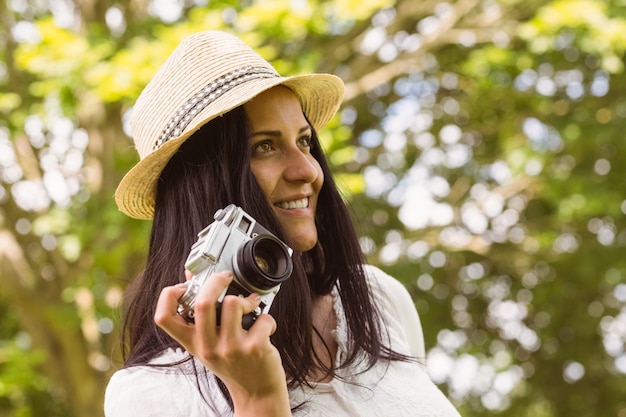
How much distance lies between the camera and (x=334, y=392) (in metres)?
1.93

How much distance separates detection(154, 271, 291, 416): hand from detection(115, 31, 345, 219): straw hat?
542 millimetres

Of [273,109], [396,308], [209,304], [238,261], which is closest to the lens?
[209,304]

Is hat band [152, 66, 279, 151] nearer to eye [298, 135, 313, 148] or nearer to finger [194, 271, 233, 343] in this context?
eye [298, 135, 313, 148]

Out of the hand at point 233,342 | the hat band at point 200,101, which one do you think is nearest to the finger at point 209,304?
the hand at point 233,342

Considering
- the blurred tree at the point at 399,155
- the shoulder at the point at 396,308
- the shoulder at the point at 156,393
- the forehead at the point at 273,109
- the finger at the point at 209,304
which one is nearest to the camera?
the finger at the point at 209,304

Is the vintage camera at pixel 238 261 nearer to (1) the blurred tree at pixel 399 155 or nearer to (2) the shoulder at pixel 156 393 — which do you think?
(2) the shoulder at pixel 156 393

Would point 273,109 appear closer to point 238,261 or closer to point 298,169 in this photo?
point 298,169

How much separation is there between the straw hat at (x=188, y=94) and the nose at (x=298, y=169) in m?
0.16

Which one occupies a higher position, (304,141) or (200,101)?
(200,101)

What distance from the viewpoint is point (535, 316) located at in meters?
9.43

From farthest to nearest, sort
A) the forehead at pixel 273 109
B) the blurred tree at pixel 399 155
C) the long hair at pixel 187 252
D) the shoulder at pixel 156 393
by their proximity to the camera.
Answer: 1. the blurred tree at pixel 399 155
2. the forehead at pixel 273 109
3. the long hair at pixel 187 252
4. the shoulder at pixel 156 393

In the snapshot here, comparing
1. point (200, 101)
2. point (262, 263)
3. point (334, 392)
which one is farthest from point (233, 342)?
point (200, 101)

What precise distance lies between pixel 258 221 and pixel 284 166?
16 cm

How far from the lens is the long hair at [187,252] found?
6.19 feet
